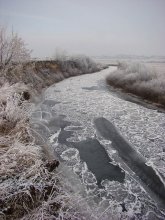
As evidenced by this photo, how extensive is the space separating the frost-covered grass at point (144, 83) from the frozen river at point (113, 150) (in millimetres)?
2369

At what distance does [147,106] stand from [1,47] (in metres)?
7.84

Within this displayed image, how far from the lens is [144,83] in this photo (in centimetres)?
1580

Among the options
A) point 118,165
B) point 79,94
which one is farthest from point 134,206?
point 79,94

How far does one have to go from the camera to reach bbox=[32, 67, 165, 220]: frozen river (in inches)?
184

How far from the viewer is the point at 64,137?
7.67 m

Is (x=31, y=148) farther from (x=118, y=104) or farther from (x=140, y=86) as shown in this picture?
(x=140, y=86)

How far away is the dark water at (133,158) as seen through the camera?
519cm

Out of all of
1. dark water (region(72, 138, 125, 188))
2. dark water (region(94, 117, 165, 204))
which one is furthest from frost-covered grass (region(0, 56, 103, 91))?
dark water (region(72, 138, 125, 188))

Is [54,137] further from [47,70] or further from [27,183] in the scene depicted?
[47,70]

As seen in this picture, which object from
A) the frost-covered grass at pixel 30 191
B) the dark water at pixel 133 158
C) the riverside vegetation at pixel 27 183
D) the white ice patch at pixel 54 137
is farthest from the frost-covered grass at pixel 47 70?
the frost-covered grass at pixel 30 191

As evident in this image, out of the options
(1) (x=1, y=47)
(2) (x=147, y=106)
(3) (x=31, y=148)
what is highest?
(1) (x=1, y=47)

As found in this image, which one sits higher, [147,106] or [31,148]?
[31,148]

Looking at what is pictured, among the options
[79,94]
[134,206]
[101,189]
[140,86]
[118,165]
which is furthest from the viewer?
[140,86]

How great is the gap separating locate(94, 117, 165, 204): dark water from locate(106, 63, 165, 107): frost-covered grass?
215 inches
